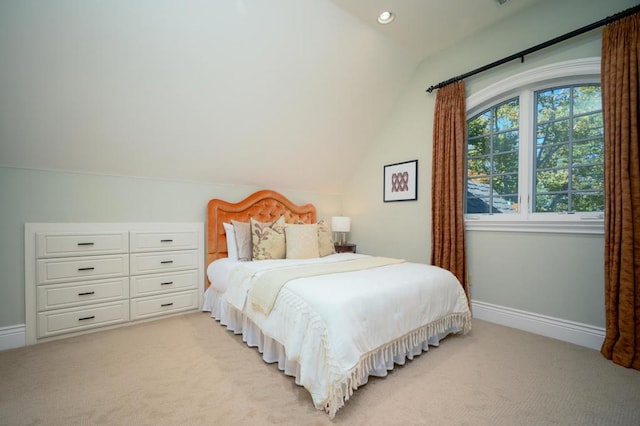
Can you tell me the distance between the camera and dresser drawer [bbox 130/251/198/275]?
291cm

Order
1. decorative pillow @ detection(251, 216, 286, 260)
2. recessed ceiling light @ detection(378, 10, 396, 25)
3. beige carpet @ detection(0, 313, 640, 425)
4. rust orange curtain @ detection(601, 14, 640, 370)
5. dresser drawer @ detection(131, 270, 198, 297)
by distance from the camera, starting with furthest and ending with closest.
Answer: decorative pillow @ detection(251, 216, 286, 260)
dresser drawer @ detection(131, 270, 198, 297)
recessed ceiling light @ detection(378, 10, 396, 25)
rust orange curtain @ detection(601, 14, 640, 370)
beige carpet @ detection(0, 313, 640, 425)

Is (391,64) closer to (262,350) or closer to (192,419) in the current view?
(262,350)

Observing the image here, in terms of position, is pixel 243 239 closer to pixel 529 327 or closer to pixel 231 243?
pixel 231 243

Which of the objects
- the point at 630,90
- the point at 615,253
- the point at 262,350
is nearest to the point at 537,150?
the point at 630,90

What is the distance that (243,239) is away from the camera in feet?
10.5

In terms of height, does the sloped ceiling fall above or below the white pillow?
above

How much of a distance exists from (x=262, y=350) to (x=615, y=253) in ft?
8.98

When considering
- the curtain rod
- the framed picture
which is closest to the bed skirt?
the framed picture

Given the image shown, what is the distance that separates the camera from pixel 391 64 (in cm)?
348

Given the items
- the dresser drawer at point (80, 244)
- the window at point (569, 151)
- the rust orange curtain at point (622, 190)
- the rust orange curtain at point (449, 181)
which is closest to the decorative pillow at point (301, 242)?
the rust orange curtain at point (449, 181)

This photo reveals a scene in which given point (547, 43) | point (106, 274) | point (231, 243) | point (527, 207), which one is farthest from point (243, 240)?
point (547, 43)

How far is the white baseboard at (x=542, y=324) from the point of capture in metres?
2.39

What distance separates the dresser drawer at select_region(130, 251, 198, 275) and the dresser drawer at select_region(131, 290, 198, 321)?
28 centimetres

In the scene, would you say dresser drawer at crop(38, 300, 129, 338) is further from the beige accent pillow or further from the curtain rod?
the curtain rod
